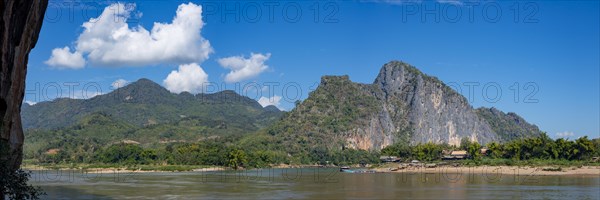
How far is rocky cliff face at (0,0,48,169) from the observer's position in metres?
14.0

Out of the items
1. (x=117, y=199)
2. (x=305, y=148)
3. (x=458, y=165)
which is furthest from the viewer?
(x=305, y=148)

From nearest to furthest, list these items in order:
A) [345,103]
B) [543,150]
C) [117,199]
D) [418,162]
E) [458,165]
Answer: [117,199] → [543,150] → [458,165] → [418,162] → [345,103]

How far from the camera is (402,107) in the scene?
192750 mm

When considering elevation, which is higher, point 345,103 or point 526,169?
point 345,103

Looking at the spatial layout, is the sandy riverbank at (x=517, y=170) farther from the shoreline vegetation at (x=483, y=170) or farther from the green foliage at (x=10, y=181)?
the green foliage at (x=10, y=181)

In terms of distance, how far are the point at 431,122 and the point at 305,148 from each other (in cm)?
6701

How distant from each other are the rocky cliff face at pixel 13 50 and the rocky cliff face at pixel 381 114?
407 feet

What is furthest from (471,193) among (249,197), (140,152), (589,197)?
(140,152)

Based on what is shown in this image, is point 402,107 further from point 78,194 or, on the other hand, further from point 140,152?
point 78,194

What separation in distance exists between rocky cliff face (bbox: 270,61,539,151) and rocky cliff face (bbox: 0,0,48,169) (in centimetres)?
12413

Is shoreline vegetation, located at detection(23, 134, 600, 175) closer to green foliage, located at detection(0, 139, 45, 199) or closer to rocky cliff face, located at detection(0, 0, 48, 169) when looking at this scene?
rocky cliff face, located at detection(0, 0, 48, 169)

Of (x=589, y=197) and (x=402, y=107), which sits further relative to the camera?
(x=402, y=107)

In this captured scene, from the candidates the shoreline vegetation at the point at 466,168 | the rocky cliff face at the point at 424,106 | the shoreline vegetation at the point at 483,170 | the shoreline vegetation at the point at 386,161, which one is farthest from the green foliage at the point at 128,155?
the rocky cliff face at the point at 424,106

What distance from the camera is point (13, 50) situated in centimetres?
1539
